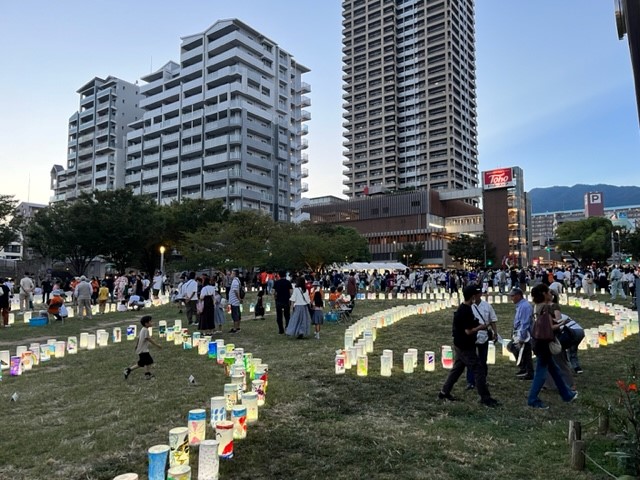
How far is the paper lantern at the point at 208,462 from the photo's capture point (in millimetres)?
3904

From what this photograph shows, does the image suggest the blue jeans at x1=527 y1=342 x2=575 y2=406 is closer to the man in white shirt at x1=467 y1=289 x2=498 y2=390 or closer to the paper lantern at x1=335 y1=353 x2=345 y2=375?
the man in white shirt at x1=467 y1=289 x2=498 y2=390

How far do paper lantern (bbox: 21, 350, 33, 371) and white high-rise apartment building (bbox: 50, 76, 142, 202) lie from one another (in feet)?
244

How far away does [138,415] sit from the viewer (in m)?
5.89

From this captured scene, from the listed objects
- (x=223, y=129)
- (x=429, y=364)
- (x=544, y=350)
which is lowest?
(x=429, y=364)

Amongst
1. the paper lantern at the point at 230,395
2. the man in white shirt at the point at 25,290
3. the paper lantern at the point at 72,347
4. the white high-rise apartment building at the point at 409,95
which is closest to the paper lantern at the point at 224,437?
the paper lantern at the point at 230,395

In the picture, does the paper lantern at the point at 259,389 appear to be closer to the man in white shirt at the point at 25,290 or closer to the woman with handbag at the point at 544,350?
the woman with handbag at the point at 544,350

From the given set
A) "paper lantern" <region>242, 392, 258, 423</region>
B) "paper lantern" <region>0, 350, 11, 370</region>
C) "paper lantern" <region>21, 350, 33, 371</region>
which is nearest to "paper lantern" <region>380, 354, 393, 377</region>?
"paper lantern" <region>242, 392, 258, 423</region>

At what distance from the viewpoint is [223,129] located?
66438mm

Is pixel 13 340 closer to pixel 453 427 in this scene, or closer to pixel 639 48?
pixel 453 427

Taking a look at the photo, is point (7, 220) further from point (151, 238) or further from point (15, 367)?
point (15, 367)

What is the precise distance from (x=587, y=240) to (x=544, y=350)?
61.9m

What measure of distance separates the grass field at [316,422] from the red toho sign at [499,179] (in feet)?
229

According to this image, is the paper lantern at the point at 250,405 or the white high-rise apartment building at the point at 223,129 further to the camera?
the white high-rise apartment building at the point at 223,129

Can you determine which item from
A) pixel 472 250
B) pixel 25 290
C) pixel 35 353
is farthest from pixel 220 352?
pixel 472 250
